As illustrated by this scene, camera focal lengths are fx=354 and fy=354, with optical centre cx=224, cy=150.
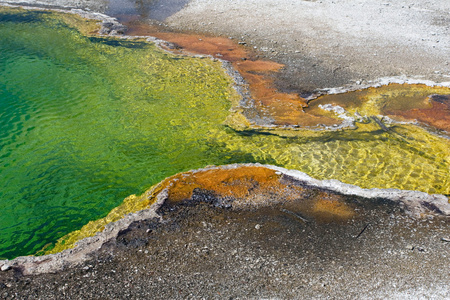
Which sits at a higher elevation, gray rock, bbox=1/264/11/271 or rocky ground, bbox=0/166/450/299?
gray rock, bbox=1/264/11/271

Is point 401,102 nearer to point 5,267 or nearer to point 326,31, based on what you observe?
point 326,31

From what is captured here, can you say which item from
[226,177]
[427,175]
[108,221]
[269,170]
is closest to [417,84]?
[427,175]

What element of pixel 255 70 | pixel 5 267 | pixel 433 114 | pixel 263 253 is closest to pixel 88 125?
pixel 5 267

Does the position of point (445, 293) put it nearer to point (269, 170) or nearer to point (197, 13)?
point (269, 170)

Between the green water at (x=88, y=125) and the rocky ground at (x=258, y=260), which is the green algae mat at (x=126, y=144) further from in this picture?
the rocky ground at (x=258, y=260)

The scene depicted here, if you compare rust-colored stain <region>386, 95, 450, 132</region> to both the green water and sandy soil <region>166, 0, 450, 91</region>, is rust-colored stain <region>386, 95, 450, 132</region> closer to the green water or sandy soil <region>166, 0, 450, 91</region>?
sandy soil <region>166, 0, 450, 91</region>

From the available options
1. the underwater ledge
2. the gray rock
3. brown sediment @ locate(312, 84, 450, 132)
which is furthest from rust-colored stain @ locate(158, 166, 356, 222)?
brown sediment @ locate(312, 84, 450, 132)
